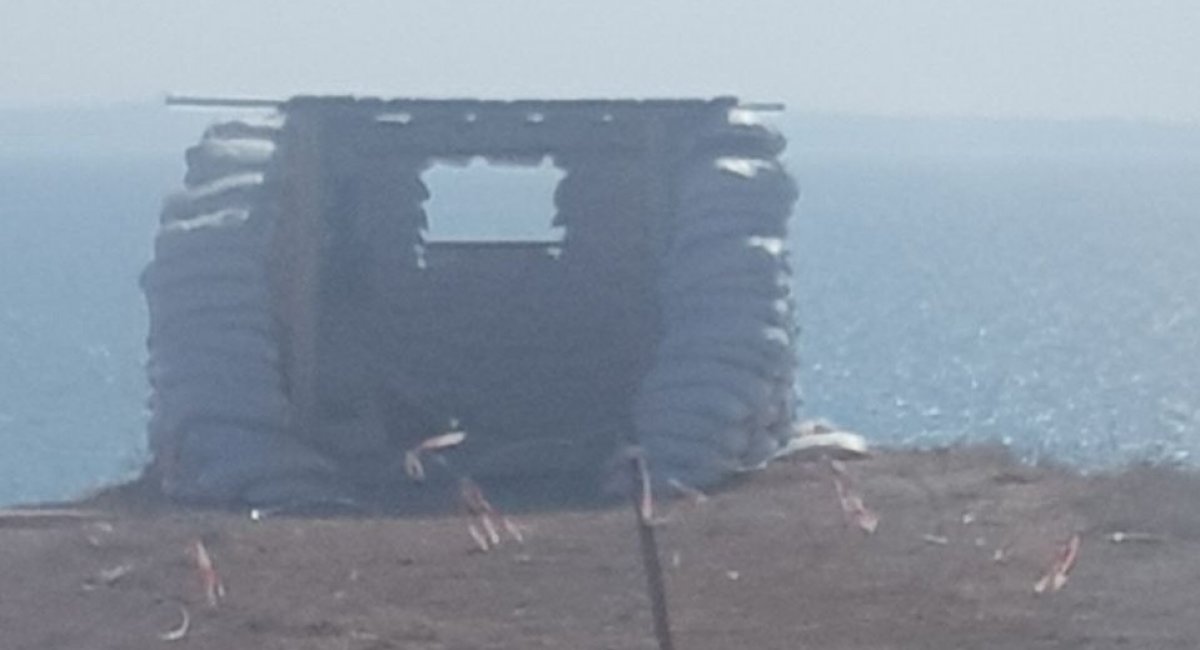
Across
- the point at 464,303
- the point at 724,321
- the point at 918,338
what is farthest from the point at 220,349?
the point at 918,338

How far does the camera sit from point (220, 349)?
64.5 feet

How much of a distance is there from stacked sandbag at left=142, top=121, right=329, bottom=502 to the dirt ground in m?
0.95

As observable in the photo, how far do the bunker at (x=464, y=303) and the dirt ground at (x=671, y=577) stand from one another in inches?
58.7

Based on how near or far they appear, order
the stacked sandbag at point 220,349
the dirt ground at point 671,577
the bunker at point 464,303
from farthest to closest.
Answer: the bunker at point 464,303
the stacked sandbag at point 220,349
the dirt ground at point 671,577

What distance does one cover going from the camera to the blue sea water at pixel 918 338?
40406 mm

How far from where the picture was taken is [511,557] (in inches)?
627

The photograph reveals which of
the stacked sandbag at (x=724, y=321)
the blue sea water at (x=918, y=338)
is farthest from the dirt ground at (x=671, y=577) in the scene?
the blue sea water at (x=918, y=338)

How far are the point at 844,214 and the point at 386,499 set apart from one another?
145470mm

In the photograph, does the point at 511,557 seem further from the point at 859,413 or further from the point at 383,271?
the point at 859,413

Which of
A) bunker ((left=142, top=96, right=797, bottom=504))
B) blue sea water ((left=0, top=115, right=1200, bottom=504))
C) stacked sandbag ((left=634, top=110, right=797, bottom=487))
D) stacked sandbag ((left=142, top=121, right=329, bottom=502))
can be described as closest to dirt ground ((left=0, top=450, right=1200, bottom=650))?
stacked sandbag ((left=142, top=121, right=329, bottom=502))

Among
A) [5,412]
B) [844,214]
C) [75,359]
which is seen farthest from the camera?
[844,214]

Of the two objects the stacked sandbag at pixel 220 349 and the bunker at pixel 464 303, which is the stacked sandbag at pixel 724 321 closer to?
the bunker at pixel 464 303

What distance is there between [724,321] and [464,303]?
2.70m

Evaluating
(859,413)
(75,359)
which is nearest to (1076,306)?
(75,359)
